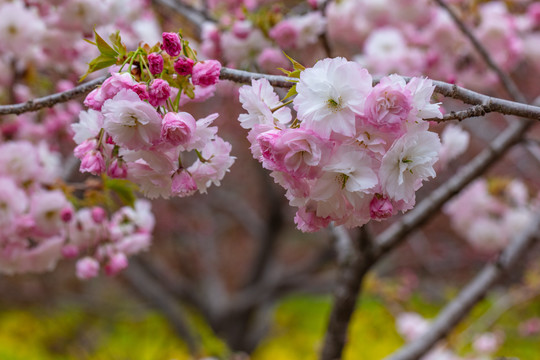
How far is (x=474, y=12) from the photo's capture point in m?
2.15

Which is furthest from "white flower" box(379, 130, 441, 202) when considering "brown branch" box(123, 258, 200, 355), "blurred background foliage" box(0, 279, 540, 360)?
"brown branch" box(123, 258, 200, 355)

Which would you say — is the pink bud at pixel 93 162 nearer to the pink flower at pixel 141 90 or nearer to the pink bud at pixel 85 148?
the pink bud at pixel 85 148

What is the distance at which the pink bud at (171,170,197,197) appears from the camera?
750 mm

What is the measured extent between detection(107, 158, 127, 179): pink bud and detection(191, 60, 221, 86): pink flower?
185 mm

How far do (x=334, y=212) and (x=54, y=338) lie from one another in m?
5.46

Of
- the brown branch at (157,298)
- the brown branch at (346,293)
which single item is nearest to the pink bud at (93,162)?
the brown branch at (346,293)

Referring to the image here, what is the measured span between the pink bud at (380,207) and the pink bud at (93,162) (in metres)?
0.41

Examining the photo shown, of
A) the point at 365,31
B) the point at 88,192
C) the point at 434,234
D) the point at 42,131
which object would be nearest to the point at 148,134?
the point at 88,192

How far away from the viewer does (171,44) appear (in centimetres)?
71

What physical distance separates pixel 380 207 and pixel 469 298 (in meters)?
1.41

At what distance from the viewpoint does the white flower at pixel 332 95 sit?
61 centimetres

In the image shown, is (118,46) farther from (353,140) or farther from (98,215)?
(98,215)

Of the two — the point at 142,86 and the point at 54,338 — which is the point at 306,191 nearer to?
the point at 142,86

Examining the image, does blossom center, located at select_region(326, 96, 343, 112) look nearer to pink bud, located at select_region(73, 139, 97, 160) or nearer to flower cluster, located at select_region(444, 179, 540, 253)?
pink bud, located at select_region(73, 139, 97, 160)
